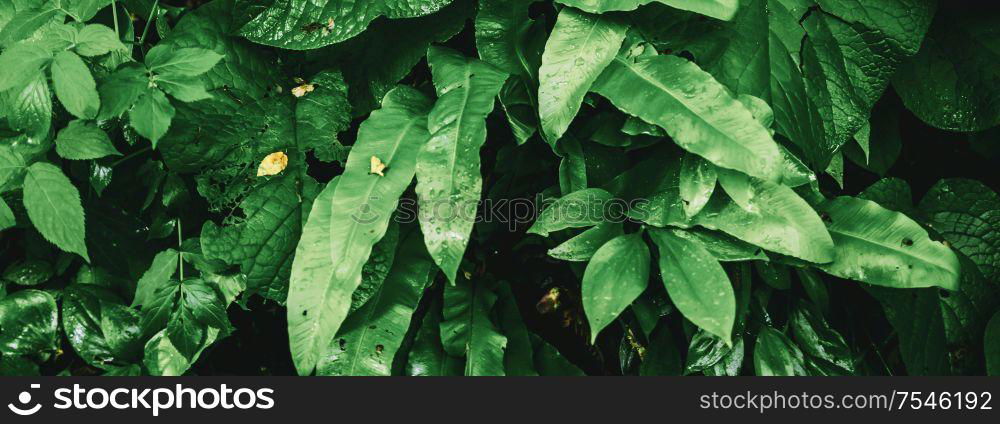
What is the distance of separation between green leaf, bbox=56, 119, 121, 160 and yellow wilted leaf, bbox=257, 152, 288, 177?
11.5 inches

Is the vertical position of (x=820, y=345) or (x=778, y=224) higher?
(x=778, y=224)

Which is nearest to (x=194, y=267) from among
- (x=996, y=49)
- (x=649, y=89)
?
(x=649, y=89)

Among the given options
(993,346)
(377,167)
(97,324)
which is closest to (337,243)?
(377,167)

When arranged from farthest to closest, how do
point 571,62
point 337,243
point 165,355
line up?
point 165,355
point 571,62
point 337,243

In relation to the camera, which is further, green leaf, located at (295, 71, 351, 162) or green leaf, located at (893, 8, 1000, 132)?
green leaf, located at (893, 8, 1000, 132)

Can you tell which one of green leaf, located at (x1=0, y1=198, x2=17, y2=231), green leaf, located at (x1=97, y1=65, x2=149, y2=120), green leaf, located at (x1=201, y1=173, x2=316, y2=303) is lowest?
green leaf, located at (x1=201, y1=173, x2=316, y2=303)

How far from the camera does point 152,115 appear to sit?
1435 millimetres

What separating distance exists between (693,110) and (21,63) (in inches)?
52.5

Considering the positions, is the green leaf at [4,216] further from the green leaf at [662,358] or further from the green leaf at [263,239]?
the green leaf at [662,358]

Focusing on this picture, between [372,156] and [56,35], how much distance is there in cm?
69

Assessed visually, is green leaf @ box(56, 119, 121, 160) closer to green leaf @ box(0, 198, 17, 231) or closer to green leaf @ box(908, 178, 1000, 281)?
green leaf @ box(0, 198, 17, 231)

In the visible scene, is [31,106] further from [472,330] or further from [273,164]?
[472,330]

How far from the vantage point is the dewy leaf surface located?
54.7 inches

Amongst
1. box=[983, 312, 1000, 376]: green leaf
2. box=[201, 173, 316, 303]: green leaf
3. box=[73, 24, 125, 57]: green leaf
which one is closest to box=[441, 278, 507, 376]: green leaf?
box=[201, 173, 316, 303]: green leaf
